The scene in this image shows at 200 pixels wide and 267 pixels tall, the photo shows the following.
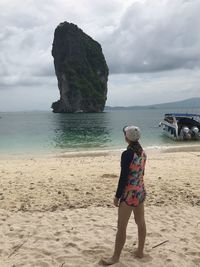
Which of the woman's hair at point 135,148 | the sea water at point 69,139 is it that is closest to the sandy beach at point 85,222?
the woman's hair at point 135,148

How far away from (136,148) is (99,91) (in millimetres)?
168791

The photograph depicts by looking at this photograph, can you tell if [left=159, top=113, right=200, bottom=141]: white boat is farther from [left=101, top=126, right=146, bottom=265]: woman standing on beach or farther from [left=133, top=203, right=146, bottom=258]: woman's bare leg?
[left=101, top=126, right=146, bottom=265]: woman standing on beach

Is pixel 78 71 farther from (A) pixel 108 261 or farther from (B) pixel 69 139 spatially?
(A) pixel 108 261

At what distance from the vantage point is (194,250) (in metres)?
5.84

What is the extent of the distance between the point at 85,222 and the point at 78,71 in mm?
171482

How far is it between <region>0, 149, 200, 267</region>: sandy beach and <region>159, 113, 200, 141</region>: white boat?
24.3 meters

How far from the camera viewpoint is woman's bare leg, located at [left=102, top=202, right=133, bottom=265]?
5.06 m

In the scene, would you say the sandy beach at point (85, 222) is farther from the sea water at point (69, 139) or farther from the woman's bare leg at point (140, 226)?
the sea water at point (69, 139)

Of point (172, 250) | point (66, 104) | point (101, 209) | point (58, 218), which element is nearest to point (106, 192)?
point (101, 209)

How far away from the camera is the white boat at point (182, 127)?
3541 centimetres

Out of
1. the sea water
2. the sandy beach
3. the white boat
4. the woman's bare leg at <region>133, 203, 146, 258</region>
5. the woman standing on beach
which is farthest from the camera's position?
the white boat

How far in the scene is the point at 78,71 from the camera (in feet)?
575

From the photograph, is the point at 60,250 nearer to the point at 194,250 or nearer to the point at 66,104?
the point at 194,250

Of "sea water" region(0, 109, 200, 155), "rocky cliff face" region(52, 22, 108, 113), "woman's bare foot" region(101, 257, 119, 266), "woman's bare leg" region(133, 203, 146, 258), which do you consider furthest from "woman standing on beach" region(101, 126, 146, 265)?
"rocky cliff face" region(52, 22, 108, 113)
